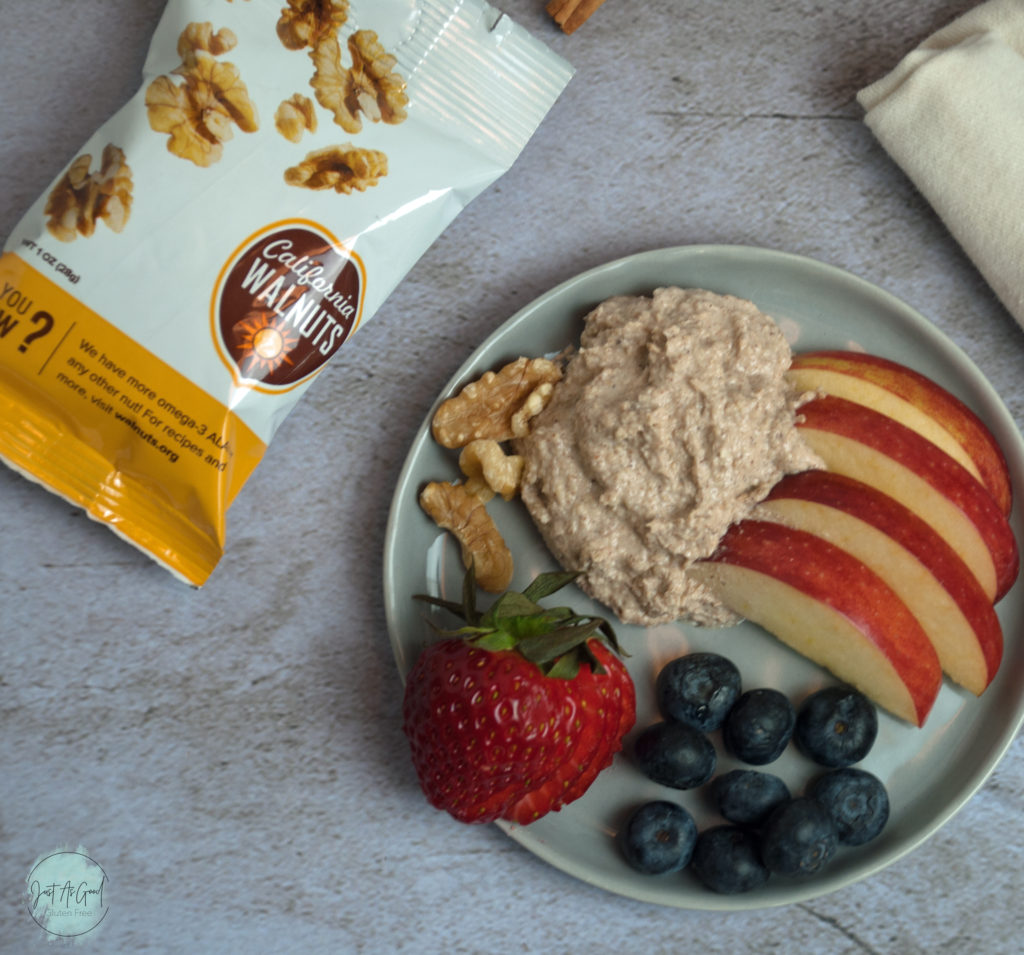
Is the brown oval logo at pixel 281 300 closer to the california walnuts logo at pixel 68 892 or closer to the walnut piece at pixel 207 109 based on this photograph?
the walnut piece at pixel 207 109

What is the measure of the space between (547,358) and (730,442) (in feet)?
0.99

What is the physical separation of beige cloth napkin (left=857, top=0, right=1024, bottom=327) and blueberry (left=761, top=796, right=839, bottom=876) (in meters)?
0.80

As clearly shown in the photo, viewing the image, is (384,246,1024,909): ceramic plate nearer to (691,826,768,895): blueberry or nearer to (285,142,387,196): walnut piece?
(691,826,768,895): blueberry

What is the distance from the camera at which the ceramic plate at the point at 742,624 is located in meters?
1.15

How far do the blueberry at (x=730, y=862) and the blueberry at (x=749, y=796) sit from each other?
3 centimetres

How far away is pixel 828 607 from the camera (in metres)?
1.05

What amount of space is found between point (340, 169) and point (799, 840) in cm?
108

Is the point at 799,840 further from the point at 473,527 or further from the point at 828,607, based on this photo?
the point at 473,527

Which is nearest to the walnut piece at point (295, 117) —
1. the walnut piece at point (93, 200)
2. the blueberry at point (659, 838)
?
the walnut piece at point (93, 200)

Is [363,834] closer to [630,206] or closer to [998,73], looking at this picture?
[630,206]

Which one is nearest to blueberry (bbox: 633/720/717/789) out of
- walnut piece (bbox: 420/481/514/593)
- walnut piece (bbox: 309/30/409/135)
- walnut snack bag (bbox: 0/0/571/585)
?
walnut piece (bbox: 420/481/514/593)

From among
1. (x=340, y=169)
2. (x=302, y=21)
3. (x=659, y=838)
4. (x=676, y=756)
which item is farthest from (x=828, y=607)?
(x=302, y=21)

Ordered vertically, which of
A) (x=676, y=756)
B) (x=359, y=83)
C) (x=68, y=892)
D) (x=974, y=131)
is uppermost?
(x=974, y=131)

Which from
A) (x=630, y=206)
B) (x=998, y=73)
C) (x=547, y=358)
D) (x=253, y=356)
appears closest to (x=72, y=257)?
(x=253, y=356)
